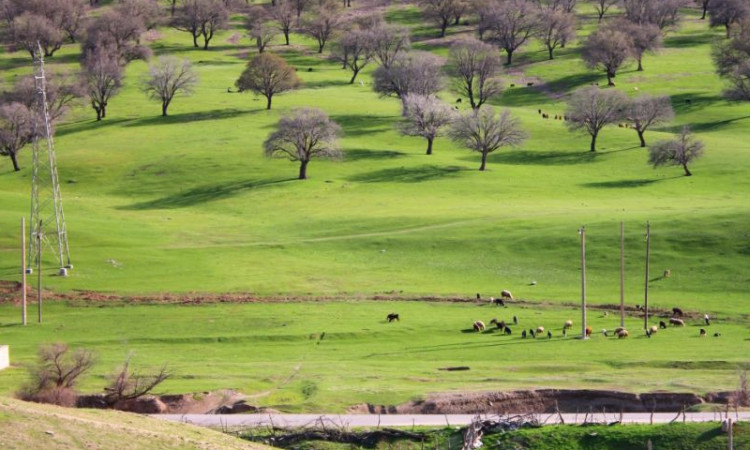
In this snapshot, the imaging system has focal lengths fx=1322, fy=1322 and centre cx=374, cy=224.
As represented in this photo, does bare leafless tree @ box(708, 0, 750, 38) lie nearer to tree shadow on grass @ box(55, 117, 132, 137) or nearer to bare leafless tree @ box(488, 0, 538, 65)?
bare leafless tree @ box(488, 0, 538, 65)

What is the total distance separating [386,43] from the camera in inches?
6585

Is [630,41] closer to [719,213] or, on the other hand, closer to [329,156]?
[329,156]

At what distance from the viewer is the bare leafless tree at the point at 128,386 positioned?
49.2 m

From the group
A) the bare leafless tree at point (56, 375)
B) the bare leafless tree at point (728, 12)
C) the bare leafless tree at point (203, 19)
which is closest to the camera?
the bare leafless tree at point (56, 375)

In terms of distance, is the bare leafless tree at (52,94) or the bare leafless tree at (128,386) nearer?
the bare leafless tree at (128,386)

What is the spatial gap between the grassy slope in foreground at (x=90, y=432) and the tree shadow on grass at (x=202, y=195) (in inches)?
2724

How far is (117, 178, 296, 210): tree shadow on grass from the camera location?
111 m

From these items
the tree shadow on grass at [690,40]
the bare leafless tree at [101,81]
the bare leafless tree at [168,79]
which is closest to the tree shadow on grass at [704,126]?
the tree shadow on grass at [690,40]

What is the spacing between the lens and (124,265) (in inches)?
3401

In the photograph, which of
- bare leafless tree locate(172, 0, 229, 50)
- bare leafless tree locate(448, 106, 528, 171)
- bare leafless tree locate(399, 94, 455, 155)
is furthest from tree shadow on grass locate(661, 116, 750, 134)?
bare leafless tree locate(172, 0, 229, 50)

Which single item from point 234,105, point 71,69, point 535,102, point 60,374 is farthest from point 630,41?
point 60,374

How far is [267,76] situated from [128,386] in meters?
98.1

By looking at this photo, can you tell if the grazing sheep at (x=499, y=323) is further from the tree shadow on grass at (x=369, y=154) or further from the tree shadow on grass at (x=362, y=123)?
the tree shadow on grass at (x=362, y=123)

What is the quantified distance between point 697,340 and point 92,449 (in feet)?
124
